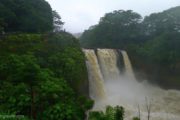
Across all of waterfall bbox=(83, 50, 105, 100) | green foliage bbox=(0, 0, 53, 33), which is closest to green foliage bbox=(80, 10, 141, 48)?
green foliage bbox=(0, 0, 53, 33)

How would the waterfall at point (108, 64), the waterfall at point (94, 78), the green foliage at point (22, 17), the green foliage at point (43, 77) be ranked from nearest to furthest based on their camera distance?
the green foliage at point (43, 77), the waterfall at point (94, 78), the green foliage at point (22, 17), the waterfall at point (108, 64)

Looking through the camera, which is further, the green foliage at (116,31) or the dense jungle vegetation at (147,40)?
the green foliage at (116,31)

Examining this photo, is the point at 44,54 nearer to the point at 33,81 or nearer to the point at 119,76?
the point at 33,81

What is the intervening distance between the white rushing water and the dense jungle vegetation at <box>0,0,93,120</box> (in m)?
Answer: 2.38

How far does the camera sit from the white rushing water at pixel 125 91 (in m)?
23.7

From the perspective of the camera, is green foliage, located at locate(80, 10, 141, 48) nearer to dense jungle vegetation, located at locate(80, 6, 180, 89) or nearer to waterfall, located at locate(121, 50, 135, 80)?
dense jungle vegetation, located at locate(80, 6, 180, 89)

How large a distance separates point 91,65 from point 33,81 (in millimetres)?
11206

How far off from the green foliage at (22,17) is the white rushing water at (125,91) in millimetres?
5006

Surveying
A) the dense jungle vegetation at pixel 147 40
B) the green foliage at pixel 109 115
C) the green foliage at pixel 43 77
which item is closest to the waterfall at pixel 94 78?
the green foliage at pixel 43 77

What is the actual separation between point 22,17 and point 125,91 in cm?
1089

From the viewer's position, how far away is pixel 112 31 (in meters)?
39.1

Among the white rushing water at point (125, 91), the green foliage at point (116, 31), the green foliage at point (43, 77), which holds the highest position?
the green foliage at point (116, 31)

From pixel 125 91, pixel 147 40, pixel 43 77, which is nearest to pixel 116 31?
pixel 147 40

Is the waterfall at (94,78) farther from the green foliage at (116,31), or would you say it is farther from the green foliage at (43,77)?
the green foliage at (116,31)
